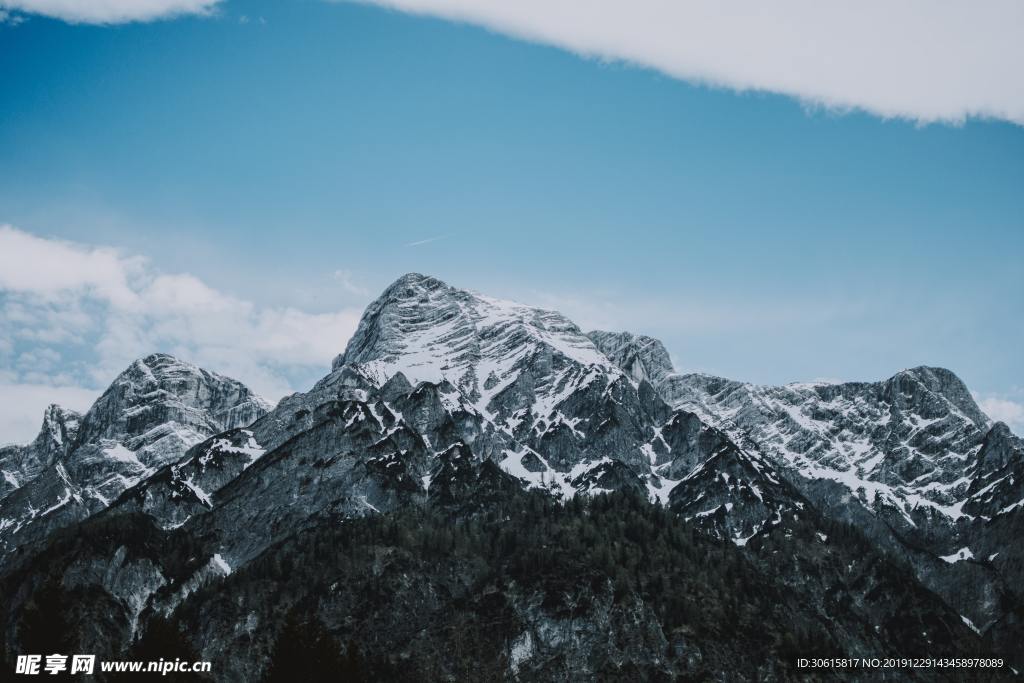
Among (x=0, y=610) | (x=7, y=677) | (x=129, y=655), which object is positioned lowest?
(x=0, y=610)

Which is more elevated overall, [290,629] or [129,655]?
[290,629]

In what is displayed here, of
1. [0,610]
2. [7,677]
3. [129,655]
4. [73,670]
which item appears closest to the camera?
[7,677]

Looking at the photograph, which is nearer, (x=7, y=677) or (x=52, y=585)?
(x=7, y=677)

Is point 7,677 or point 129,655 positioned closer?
point 7,677

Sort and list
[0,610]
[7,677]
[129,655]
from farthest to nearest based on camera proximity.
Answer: [0,610], [129,655], [7,677]

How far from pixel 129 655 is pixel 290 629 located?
25353 mm

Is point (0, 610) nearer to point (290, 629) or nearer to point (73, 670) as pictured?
point (73, 670)

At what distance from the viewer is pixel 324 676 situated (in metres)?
113

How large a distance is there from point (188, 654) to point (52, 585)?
18.8 metres

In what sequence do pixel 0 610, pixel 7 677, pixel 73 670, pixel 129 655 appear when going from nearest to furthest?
pixel 7 677 → pixel 73 670 → pixel 129 655 → pixel 0 610

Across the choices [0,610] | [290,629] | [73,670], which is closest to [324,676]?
[290,629]

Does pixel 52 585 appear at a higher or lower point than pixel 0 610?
higher

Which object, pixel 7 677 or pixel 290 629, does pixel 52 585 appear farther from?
pixel 290 629

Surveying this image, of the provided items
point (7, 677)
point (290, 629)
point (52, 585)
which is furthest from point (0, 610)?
point (290, 629)
